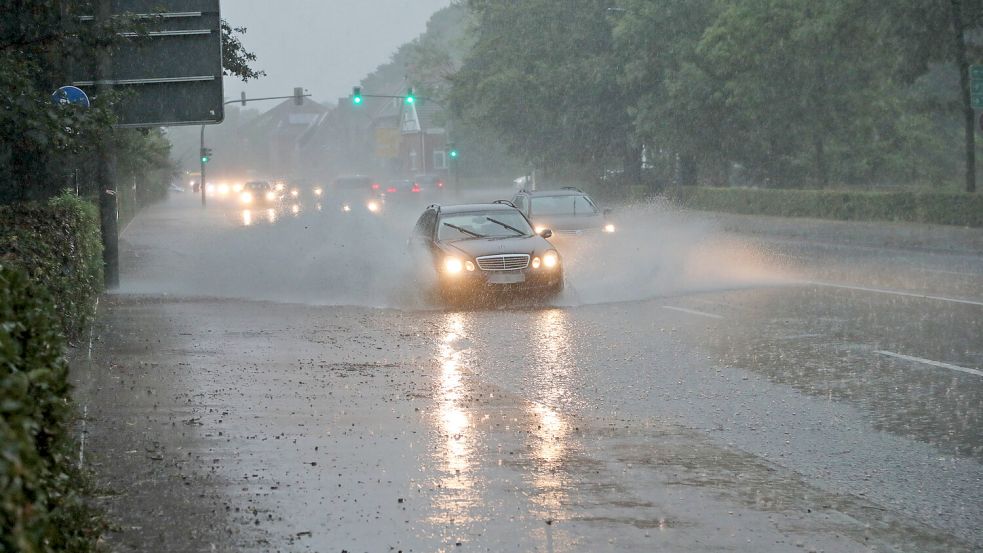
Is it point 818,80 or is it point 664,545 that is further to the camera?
point 818,80

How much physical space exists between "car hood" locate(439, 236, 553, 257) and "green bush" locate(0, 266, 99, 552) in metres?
11.4

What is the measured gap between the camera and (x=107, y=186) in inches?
760

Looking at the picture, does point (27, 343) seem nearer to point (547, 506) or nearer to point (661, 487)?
point (547, 506)

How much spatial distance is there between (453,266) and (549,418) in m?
8.34

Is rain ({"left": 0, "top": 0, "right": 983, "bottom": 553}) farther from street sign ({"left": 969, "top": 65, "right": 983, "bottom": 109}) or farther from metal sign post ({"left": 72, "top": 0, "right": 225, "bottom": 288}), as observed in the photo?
street sign ({"left": 969, "top": 65, "right": 983, "bottom": 109})

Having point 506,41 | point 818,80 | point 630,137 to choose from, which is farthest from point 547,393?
point 506,41

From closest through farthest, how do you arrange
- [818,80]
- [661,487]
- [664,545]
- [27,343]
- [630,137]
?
[27,343] < [664,545] < [661,487] < [818,80] < [630,137]

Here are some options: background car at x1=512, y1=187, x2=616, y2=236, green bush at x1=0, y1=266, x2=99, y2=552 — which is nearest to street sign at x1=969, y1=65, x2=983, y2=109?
background car at x1=512, y1=187, x2=616, y2=236

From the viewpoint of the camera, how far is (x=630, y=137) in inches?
2339

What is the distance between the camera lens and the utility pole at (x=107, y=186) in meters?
18.3

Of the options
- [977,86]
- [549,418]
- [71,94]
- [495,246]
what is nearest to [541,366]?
[549,418]

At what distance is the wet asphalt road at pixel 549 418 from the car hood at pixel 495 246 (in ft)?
2.58

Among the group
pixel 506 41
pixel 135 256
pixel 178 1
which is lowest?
pixel 135 256

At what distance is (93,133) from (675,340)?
6494 mm
